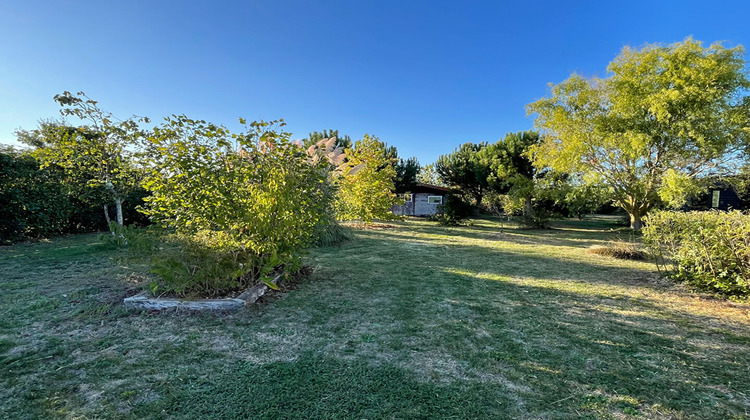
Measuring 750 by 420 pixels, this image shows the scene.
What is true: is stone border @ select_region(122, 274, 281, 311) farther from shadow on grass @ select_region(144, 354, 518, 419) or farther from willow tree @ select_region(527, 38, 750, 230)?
willow tree @ select_region(527, 38, 750, 230)

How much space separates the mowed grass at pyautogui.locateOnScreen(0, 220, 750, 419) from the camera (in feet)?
5.93

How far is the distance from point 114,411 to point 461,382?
6.97 ft

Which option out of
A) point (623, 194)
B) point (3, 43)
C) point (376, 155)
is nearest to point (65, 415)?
point (3, 43)

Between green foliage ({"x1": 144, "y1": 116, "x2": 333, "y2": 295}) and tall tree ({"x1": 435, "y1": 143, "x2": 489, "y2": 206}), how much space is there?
1965 centimetres

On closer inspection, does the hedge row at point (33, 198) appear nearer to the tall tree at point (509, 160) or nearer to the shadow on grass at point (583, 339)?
the shadow on grass at point (583, 339)

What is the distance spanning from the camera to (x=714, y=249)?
406 cm

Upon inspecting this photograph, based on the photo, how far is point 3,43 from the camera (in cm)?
492

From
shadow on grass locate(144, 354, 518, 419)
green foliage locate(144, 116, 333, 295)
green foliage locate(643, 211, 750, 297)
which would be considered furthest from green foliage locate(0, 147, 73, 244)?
green foliage locate(643, 211, 750, 297)

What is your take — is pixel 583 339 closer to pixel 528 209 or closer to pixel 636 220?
pixel 636 220

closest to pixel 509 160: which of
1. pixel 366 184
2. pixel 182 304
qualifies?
pixel 366 184

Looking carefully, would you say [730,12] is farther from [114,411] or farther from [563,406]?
[114,411]

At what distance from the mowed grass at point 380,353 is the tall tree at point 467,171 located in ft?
58.7

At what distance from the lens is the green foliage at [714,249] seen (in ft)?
12.4

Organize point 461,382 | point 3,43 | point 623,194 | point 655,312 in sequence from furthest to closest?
point 623,194, point 3,43, point 655,312, point 461,382
